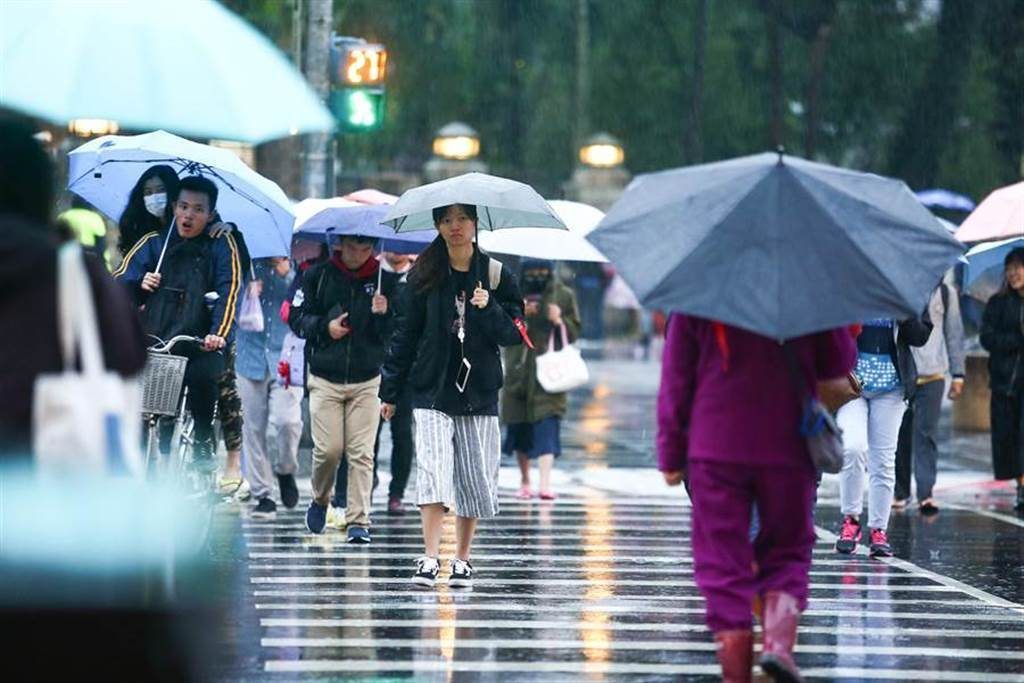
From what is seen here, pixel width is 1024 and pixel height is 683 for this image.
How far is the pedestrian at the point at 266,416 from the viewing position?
14.3 metres

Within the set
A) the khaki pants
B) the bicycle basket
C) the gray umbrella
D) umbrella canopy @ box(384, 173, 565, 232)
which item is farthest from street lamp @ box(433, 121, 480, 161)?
the gray umbrella

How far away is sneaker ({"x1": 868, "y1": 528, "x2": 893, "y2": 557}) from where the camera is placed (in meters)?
12.7

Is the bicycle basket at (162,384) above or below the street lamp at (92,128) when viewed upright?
below

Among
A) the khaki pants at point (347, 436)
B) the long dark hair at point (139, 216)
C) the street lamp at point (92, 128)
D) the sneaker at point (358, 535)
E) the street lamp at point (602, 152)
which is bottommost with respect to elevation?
the sneaker at point (358, 535)

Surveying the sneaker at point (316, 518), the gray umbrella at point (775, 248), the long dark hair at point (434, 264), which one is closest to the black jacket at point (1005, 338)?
the sneaker at point (316, 518)

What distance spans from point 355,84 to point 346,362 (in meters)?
6.77

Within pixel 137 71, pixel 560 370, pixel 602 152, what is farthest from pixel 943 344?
pixel 602 152

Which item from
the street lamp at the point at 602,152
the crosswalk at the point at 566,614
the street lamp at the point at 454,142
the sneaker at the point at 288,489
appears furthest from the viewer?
the street lamp at the point at 602,152

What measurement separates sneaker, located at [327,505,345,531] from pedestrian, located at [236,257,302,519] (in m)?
0.42

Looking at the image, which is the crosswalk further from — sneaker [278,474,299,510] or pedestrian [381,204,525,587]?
sneaker [278,474,299,510]

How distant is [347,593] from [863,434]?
361 centimetres

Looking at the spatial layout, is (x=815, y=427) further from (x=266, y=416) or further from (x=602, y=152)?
(x=602, y=152)

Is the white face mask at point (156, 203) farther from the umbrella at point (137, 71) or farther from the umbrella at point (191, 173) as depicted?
the umbrella at point (137, 71)

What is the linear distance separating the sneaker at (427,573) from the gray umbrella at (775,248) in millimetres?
3559
